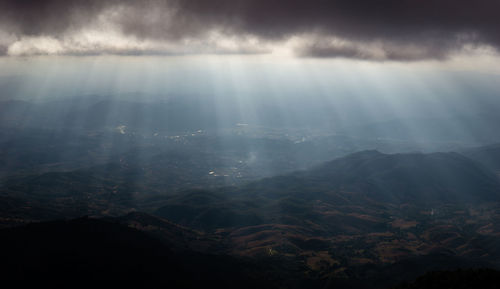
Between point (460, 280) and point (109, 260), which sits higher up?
point (109, 260)

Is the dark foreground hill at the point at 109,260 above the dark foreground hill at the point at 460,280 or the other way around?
above

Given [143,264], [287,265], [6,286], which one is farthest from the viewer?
[287,265]

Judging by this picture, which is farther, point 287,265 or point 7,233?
point 287,265

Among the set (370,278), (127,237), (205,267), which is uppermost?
(127,237)

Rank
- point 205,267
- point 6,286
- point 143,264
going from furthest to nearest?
point 205,267 < point 143,264 < point 6,286

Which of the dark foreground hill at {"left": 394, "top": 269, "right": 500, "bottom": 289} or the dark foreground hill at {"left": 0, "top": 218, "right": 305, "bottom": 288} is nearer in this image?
the dark foreground hill at {"left": 394, "top": 269, "right": 500, "bottom": 289}

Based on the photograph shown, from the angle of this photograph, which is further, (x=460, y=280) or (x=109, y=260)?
(x=109, y=260)

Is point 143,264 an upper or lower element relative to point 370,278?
upper

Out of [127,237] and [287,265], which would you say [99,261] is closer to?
[127,237]

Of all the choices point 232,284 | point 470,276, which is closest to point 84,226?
point 232,284

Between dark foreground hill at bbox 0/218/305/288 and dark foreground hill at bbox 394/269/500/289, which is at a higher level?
dark foreground hill at bbox 0/218/305/288

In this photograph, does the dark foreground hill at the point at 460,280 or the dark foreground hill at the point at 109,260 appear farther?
the dark foreground hill at the point at 109,260
